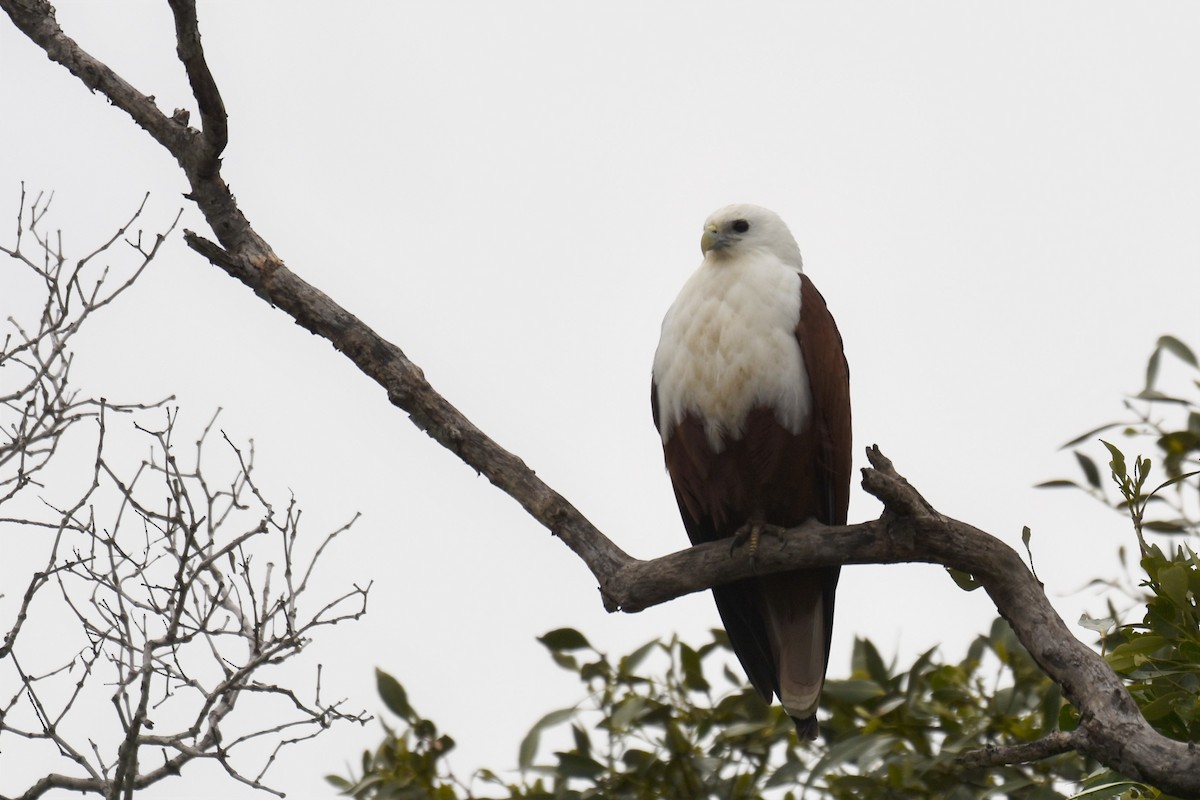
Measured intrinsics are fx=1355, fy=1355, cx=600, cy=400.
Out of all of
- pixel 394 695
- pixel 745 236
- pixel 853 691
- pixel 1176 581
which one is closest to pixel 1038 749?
pixel 1176 581

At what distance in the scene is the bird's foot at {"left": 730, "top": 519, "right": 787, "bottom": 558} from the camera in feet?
11.9

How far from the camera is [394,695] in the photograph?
4.16 meters

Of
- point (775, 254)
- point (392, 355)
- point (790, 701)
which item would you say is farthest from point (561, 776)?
point (775, 254)

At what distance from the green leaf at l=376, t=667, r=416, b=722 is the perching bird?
1.00 metres

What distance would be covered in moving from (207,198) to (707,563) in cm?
155

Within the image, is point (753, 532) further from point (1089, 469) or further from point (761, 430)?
point (1089, 469)

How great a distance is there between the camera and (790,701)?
3873mm

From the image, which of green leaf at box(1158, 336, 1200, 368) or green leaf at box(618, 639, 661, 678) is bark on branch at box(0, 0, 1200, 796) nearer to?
green leaf at box(618, 639, 661, 678)

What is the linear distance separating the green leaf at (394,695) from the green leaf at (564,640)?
532 mm

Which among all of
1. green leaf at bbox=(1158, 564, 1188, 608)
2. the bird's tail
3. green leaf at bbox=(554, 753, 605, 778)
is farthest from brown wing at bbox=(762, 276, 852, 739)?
green leaf at bbox=(1158, 564, 1188, 608)

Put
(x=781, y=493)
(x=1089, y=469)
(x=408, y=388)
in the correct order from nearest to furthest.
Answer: (x=408, y=388) → (x=1089, y=469) → (x=781, y=493)

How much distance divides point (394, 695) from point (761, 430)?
142cm

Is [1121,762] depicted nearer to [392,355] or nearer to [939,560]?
[939,560]

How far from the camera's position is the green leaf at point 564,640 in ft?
12.8
